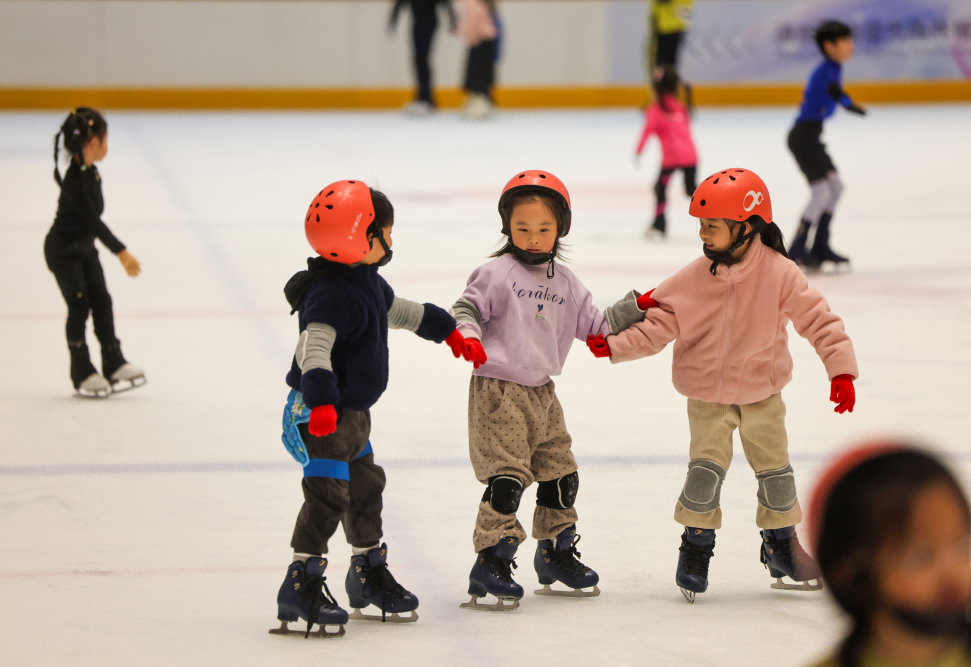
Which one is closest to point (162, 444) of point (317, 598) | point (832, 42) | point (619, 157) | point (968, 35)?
point (317, 598)

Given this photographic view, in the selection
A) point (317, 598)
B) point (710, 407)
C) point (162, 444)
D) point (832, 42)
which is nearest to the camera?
point (317, 598)

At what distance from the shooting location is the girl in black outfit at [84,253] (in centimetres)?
517

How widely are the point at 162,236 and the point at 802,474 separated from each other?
653cm

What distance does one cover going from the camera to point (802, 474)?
4473mm

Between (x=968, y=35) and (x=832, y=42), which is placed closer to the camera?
(x=832, y=42)

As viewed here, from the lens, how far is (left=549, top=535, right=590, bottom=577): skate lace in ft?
11.4

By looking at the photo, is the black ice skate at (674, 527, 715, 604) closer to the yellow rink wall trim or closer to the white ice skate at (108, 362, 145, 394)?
the white ice skate at (108, 362, 145, 394)

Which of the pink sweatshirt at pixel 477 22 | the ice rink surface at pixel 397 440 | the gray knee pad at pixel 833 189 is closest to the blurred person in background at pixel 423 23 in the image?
the pink sweatshirt at pixel 477 22

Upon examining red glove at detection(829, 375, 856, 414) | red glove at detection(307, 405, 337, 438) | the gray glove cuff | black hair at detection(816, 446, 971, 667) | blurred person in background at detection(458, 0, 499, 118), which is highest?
blurred person in background at detection(458, 0, 499, 118)

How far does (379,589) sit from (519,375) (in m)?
0.61

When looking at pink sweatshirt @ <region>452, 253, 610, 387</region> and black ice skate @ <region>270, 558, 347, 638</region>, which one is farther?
pink sweatshirt @ <region>452, 253, 610, 387</region>

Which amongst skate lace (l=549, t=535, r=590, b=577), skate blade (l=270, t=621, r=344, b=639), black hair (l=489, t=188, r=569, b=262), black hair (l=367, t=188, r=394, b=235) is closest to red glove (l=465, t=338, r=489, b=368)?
black hair (l=489, t=188, r=569, b=262)

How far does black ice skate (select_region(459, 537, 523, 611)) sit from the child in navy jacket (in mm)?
5383

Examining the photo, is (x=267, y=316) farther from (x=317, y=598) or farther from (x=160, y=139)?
(x=160, y=139)
